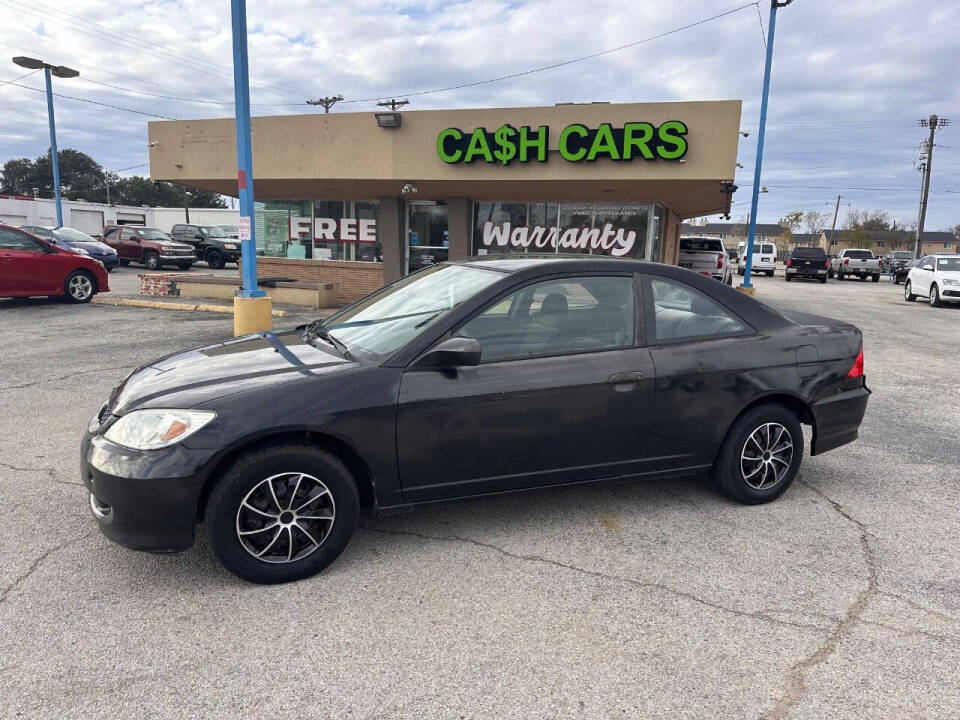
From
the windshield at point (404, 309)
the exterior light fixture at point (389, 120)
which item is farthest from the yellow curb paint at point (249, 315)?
the windshield at point (404, 309)

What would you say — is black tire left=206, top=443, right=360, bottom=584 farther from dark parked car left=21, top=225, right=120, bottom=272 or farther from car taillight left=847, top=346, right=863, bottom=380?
dark parked car left=21, top=225, right=120, bottom=272

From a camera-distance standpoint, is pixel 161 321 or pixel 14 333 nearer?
pixel 14 333

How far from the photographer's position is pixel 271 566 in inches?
121

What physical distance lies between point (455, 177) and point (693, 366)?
415 inches

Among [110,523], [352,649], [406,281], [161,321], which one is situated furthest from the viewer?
[161,321]

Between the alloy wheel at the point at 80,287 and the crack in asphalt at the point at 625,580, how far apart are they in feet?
41.4

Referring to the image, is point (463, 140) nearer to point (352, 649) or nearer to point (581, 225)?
point (581, 225)

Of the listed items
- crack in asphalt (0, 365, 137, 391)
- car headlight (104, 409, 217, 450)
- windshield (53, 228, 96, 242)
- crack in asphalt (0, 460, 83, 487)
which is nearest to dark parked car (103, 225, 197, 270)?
windshield (53, 228, 96, 242)


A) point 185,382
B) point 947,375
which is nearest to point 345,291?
point 947,375

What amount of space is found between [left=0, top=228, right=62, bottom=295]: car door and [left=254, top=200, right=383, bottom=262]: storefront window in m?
5.80

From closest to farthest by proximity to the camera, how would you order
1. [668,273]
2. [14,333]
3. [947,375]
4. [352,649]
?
[352,649] < [668,273] < [947,375] < [14,333]

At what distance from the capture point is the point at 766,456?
411cm

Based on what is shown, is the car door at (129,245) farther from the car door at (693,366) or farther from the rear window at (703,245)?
the car door at (693,366)

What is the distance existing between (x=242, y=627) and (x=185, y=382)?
1225mm
